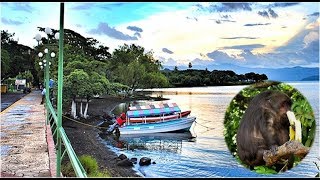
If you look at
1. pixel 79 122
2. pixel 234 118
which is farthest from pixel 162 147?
pixel 234 118

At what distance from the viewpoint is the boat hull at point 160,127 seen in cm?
973

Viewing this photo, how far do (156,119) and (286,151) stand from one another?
8488 millimetres

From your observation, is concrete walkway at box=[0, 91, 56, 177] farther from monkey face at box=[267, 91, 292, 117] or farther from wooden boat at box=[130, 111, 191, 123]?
wooden boat at box=[130, 111, 191, 123]

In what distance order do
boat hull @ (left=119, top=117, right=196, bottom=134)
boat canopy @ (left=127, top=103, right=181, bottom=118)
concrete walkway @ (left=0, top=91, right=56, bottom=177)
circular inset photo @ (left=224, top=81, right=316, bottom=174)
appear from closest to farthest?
circular inset photo @ (left=224, top=81, right=316, bottom=174) → concrete walkway @ (left=0, top=91, right=56, bottom=177) → boat canopy @ (left=127, top=103, right=181, bottom=118) → boat hull @ (left=119, top=117, right=196, bottom=134)

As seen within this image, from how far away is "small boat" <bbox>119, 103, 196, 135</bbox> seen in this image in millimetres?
9203

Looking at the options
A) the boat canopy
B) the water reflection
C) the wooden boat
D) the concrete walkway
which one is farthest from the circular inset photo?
the wooden boat

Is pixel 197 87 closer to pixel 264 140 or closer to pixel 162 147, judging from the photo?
pixel 264 140

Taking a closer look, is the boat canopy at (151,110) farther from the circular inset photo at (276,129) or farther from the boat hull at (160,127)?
the circular inset photo at (276,129)

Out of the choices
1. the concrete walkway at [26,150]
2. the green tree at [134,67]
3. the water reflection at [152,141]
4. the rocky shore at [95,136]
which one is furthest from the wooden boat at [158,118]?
the concrete walkway at [26,150]

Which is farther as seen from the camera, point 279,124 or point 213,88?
point 213,88

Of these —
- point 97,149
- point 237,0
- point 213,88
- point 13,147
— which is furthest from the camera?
point 97,149

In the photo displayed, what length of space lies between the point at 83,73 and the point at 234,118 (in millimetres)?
5736

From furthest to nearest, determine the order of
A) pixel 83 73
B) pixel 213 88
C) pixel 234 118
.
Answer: pixel 83 73 < pixel 213 88 < pixel 234 118

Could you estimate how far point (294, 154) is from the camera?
5.50ft
